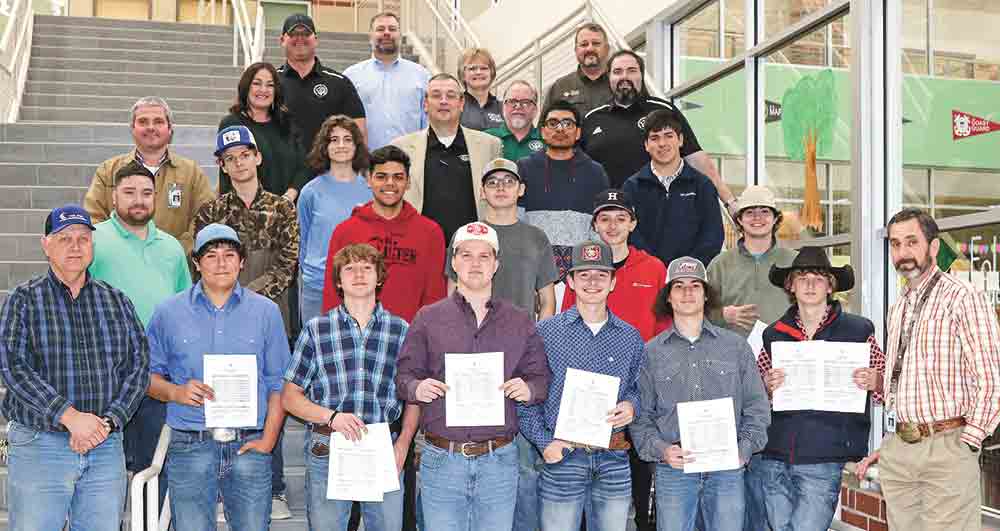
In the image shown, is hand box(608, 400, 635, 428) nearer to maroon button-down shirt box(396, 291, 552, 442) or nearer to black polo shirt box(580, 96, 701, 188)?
maroon button-down shirt box(396, 291, 552, 442)

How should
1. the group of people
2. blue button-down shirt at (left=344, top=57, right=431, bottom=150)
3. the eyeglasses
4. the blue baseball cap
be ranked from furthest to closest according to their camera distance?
1. blue button-down shirt at (left=344, top=57, right=431, bottom=150)
2. the eyeglasses
3. the blue baseball cap
4. the group of people

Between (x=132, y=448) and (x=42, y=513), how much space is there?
708 millimetres

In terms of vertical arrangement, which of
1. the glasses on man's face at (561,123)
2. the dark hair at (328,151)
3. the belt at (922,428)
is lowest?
the belt at (922,428)

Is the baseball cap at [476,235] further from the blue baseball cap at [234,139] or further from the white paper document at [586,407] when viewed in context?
the blue baseball cap at [234,139]

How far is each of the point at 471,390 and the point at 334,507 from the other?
2.67 ft

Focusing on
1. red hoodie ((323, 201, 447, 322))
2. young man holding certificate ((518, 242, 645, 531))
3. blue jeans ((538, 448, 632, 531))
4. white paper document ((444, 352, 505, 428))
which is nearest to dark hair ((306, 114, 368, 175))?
red hoodie ((323, 201, 447, 322))

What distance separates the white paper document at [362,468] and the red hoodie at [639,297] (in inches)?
54.6

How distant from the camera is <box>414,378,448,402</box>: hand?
4.64 meters

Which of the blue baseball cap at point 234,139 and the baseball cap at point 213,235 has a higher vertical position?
the blue baseball cap at point 234,139

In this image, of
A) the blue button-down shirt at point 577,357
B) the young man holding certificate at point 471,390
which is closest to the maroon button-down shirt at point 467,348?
the young man holding certificate at point 471,390

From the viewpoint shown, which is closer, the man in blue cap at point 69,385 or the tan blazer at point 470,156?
the man in blue cap at point 69,385

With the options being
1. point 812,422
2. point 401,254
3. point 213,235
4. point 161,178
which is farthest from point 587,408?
point 161,178

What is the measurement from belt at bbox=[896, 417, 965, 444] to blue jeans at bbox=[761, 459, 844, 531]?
389 mm

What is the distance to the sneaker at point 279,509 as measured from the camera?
571 cm
